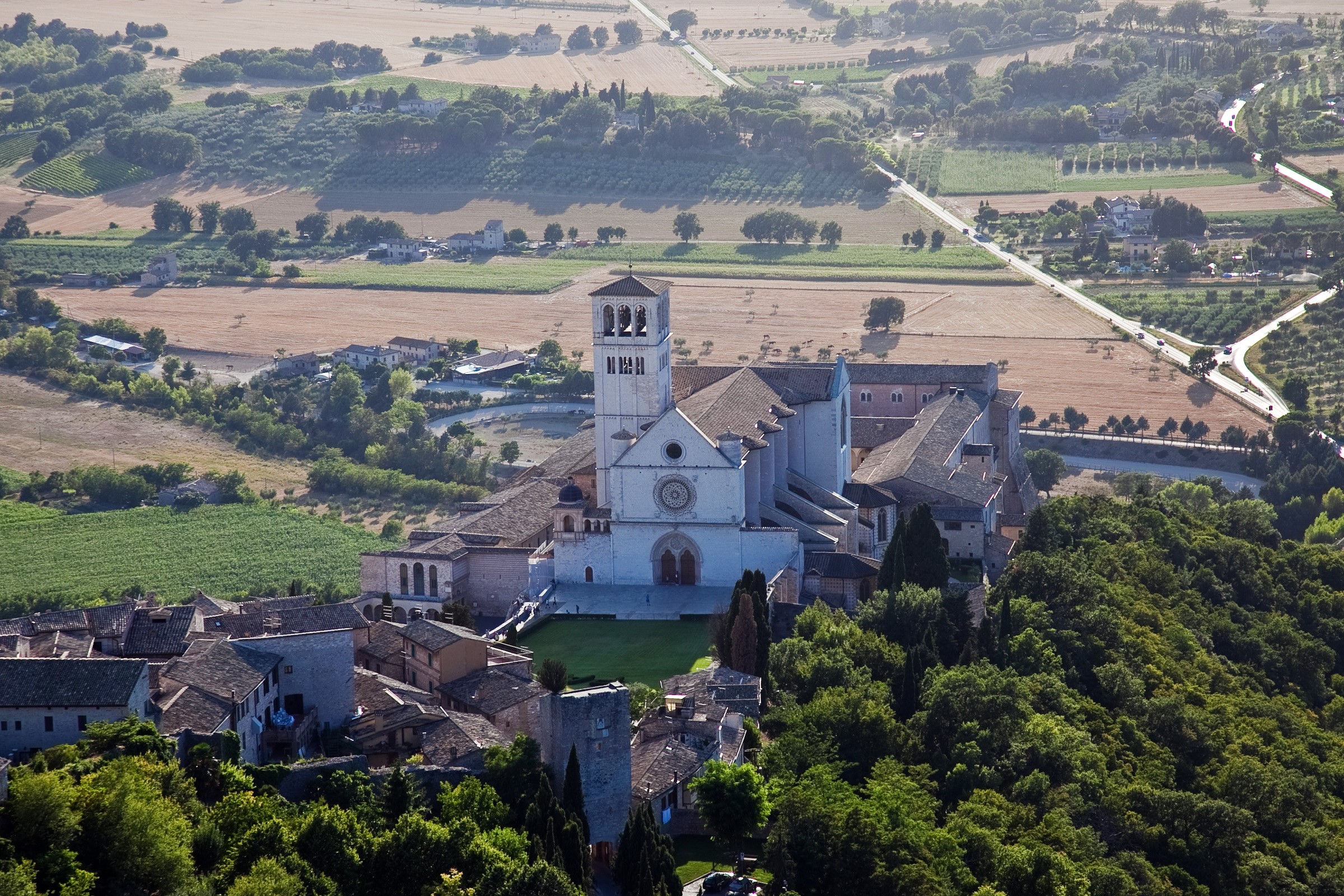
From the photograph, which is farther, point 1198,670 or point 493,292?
point 493,292

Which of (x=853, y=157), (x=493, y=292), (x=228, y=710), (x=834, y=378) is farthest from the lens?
(x=853, y=157)

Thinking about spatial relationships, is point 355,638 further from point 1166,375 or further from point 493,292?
point 493,292

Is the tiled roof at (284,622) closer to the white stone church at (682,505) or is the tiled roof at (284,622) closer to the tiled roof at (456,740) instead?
the tiled roof at (456,740)

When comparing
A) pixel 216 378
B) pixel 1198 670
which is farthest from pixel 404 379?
pixel 1198 670

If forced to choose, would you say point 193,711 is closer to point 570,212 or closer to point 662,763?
point 662,763

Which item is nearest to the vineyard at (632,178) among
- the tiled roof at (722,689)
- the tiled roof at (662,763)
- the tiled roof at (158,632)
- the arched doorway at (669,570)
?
the arched doorway at (669,570)

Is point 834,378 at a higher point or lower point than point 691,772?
higher

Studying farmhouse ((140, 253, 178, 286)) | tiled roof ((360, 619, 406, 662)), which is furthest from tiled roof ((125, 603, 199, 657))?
farmhouse ((140, 253, 178, 286))
